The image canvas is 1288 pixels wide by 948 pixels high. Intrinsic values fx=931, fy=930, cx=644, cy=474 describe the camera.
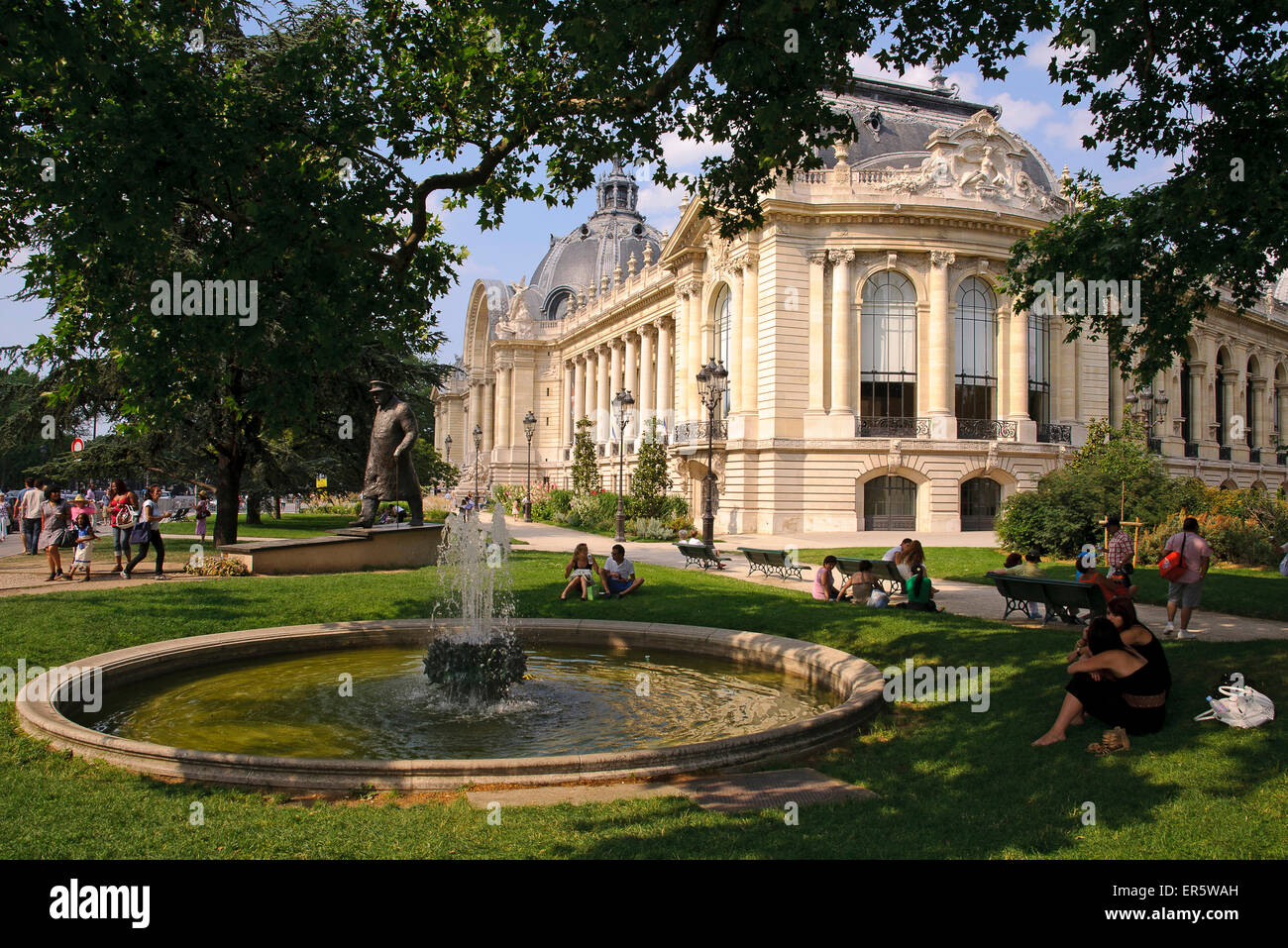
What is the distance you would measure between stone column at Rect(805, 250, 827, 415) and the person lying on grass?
31.1 meters

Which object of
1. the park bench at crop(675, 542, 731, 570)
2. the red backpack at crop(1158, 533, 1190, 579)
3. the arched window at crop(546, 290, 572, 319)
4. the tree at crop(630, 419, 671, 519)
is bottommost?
the park bench at crop(675, 542, 731, 570)

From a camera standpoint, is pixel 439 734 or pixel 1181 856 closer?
pixel 1181 856

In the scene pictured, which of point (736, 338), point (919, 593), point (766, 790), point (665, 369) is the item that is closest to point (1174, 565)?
point (919, 593)

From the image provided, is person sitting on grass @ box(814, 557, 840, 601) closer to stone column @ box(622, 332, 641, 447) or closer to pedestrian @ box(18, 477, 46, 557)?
pedestrian @ box(18, 477, 46, 557)

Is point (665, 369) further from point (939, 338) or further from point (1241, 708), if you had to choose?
point (1241, 708)

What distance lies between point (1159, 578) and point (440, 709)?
17413 millimetres

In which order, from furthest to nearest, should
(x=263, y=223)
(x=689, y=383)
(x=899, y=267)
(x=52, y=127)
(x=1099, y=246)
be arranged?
(x=689, y=383)
(x=899, y=267)
(x=52, y=127)
(x=1099, y=246)
(x=263, y=223)

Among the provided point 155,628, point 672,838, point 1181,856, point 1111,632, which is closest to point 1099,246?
point 1111,632

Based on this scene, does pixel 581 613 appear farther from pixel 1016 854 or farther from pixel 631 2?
pixel 1016 854

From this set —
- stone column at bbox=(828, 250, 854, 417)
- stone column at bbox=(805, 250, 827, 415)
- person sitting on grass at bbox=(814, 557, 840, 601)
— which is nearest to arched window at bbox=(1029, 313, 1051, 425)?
stone column at bbox=(828, 250, 854, 417)

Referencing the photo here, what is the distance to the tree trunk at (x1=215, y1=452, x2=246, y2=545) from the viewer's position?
942 inches

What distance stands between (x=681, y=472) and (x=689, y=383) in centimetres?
437

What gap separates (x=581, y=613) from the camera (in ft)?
48.3

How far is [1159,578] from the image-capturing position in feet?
67.3
